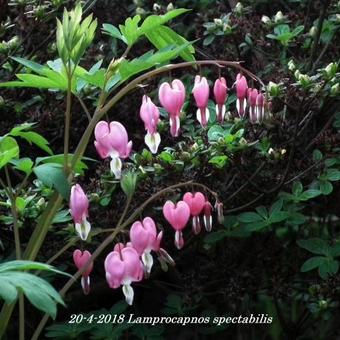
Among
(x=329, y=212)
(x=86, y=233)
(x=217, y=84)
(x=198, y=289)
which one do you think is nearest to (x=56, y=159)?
(x=86, y=233)

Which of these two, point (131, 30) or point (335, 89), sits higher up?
point (131, 30)

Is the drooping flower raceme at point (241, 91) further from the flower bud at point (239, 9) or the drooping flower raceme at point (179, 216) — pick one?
the flower bud at point (239, 9)

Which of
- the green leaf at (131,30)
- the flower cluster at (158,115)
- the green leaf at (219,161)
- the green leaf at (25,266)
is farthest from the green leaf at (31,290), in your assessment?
the green leaf at (219,161)

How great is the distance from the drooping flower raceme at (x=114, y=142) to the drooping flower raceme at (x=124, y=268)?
0.15m

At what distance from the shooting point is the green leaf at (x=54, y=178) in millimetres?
1506

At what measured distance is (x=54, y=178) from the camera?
152 centimetres

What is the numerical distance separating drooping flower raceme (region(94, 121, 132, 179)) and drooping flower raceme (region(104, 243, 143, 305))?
15cm

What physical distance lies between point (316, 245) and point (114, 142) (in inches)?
35.9

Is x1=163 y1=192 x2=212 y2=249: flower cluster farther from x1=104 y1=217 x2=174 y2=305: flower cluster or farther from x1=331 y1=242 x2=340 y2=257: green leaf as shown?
x1=331 y1=242 x2=340 y2=257: green leaf

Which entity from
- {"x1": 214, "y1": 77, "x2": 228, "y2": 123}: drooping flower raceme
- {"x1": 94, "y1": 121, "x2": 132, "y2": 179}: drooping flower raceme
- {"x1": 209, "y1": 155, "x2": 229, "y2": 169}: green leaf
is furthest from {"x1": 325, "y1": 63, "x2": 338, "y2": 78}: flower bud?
{"x1": 94, "y1": 121, "x2": 132, "y2": 179}: drooping flower raceme

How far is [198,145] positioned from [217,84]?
1.28ft

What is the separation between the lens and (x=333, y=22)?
241cm

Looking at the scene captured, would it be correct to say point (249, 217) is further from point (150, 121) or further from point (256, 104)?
point (150, 121)

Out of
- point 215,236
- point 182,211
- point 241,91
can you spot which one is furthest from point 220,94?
point 215,236
